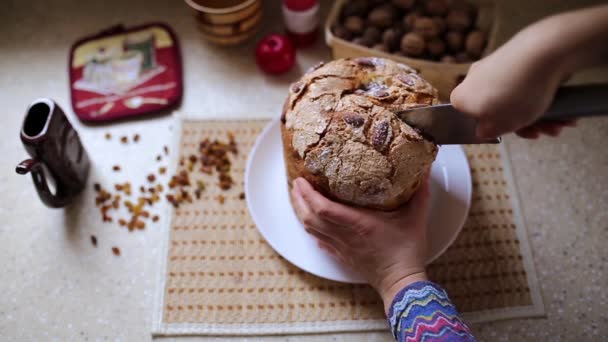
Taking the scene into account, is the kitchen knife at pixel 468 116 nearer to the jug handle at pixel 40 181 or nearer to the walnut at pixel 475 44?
the walnut at pixel 475 44

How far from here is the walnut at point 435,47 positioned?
3.44 feet

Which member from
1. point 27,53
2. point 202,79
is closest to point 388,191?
point 202,79

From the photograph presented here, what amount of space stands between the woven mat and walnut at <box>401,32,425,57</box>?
300 mm

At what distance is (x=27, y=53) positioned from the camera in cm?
122

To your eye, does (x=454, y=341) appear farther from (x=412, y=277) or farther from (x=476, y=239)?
(x=476, y=239)

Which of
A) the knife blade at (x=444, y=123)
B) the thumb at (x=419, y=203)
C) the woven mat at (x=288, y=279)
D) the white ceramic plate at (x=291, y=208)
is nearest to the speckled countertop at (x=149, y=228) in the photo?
the woven mat at (x=288, y=279)

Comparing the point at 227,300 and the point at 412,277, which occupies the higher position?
the point at 412,277

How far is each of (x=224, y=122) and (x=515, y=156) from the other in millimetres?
679

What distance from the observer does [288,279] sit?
0.91 metres

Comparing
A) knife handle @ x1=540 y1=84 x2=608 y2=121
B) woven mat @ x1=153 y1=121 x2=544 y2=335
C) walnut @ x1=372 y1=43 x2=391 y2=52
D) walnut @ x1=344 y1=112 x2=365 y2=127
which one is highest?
knife handle @ x1=540 y1=84 x2=608 y2=121

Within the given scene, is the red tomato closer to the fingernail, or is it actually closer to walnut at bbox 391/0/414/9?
walnut at bbox 391/0/414/9

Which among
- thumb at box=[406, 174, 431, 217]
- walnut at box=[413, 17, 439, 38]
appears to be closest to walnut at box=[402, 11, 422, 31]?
walnut at box=[413, 17, 439, 38]

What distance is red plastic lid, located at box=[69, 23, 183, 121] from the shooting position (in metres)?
1.12

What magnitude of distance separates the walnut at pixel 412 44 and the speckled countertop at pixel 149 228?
0.79 feet
